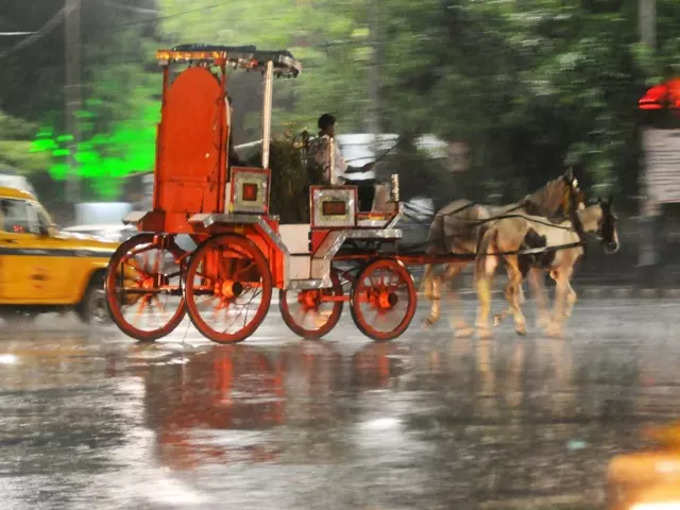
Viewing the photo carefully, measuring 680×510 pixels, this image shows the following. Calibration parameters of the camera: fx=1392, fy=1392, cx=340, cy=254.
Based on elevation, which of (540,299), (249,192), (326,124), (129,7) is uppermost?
(129,7)

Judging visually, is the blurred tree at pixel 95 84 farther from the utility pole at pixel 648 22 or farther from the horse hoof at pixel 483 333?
the horse hoof at pixel 483 333

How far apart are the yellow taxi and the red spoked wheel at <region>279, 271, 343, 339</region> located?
3.28m

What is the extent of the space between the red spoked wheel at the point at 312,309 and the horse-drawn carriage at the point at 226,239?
23 mm

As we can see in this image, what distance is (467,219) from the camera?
17406 mm

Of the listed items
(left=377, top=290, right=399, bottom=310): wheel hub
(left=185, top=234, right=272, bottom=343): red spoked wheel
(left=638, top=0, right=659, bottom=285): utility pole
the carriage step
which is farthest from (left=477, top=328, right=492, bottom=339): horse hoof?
(left=638, top=0, right=659, bottom=285): utility pole

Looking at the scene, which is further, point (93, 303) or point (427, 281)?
point (93, 303)

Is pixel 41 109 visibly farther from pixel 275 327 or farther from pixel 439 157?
pixel 275 327

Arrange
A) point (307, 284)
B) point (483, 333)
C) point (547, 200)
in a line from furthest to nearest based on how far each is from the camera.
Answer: point (547, 200), point (483, 333), point (307, 284)

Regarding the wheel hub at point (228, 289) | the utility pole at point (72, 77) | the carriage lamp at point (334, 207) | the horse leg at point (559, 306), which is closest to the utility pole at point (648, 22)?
the horse leg at point (559, 306)

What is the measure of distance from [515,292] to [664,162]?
413 inches

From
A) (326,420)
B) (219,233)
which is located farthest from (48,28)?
(326,420)

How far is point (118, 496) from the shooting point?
7.46 m

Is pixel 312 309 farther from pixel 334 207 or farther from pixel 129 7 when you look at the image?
pixel 129 7

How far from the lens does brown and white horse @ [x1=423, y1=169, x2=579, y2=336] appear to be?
57.4 feet
